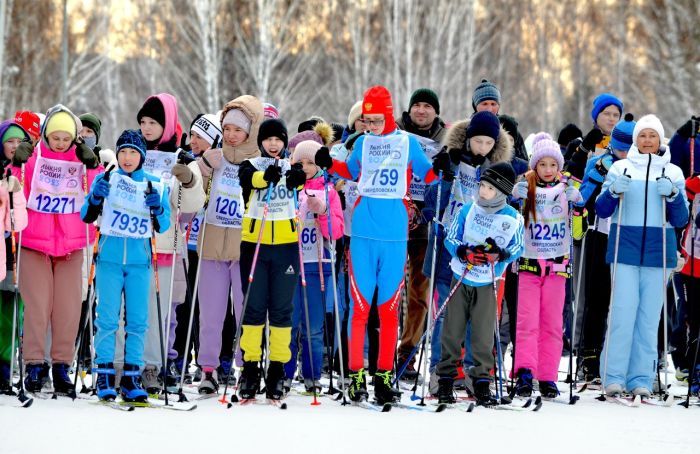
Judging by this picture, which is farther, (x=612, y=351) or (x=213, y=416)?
(x=612, y=351)

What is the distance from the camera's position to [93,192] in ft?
24.6

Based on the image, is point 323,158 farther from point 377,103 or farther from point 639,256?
point 639,256

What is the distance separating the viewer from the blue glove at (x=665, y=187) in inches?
328

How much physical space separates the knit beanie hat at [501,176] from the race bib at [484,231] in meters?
0.21

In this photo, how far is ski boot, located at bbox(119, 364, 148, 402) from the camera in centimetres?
743

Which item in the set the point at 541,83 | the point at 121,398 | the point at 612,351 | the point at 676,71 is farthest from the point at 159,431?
the point at 541,83

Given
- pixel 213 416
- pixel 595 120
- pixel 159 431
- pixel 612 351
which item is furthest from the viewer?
pixel 595 120

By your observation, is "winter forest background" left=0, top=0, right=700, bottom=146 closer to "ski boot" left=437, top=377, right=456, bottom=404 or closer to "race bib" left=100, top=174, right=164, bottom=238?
"race bib" left=100, top=174, right=164, bottom=238

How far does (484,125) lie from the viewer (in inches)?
327

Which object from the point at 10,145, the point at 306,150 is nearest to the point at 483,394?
the point at 306,150

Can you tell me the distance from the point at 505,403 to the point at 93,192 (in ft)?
10.1

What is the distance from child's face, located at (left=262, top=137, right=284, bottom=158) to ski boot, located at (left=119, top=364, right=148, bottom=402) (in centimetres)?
169

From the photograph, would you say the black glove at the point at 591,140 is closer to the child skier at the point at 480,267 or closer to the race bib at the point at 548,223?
the race bib at the point at 548,223

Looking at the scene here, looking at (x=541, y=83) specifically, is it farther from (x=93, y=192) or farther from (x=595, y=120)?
(x=93, y=192)
